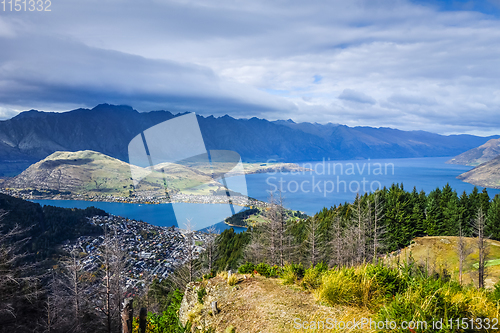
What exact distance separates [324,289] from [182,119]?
601cm

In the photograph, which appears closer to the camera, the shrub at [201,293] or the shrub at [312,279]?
the shrub at [312,279]

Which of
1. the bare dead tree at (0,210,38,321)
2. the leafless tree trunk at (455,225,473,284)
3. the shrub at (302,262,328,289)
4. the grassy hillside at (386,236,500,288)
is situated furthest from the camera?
the grassy hillside at (386,236,500,288)

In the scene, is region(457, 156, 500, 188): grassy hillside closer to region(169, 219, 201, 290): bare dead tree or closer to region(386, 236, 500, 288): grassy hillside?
region(386, 236, 500, 288): grassy hillside

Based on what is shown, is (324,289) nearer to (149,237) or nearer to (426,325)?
(426,325)

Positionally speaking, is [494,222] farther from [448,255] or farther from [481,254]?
[481,254]

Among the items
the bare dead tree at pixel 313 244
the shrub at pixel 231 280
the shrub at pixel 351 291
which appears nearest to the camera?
the shrub at pixel 351 291

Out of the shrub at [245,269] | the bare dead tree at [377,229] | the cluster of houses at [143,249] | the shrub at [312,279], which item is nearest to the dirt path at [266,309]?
the shrub at [312,279]

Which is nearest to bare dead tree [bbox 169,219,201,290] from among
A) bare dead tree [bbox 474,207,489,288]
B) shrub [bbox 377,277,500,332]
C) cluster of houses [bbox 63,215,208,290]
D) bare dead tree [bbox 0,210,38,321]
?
bare dead tree [bbox 0,210,38,321]

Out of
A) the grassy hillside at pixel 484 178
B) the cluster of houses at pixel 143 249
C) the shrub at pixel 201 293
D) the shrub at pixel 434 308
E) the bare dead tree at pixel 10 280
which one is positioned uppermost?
the shrub at pixel 434 308

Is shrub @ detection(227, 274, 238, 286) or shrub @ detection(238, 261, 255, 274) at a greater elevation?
shrub @ detection(227, 274, 238, 286)

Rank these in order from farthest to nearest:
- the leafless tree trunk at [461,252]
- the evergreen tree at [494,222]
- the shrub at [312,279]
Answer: the evergreen tree at [494,222]
the leafless tree trunk at [461,252]
the shrub at [312,279]

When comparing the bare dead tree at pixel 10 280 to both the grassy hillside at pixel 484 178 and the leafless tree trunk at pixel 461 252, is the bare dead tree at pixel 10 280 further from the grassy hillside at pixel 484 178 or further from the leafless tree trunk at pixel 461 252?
the grassy hillside at pixel 484 178

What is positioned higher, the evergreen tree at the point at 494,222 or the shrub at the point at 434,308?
the shrub at the point at 434,308

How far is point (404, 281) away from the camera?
5488 mm
